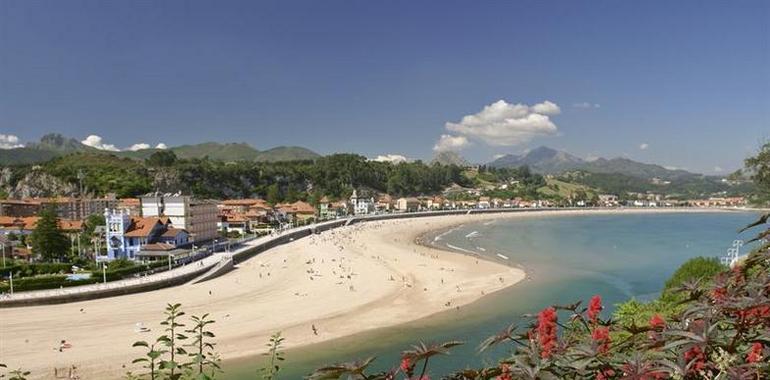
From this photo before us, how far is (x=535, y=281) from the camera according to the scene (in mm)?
37688

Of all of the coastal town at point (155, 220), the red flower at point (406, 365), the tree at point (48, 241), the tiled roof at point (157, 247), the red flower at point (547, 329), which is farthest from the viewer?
the coastal town at point (155, 220)

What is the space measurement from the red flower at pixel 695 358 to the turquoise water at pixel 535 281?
2.66 m

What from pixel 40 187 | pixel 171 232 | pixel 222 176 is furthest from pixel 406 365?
pixel 222 176

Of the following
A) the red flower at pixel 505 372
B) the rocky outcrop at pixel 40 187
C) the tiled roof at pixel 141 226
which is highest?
Result: the rocky outcrop at pixel 40 187

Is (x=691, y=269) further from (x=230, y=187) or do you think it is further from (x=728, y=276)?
(x=230, y=187)

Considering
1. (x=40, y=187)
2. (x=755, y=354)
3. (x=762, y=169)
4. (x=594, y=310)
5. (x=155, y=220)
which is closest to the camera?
(x=755, y=354)

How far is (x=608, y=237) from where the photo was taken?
76562 mm

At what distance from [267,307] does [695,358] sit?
28.1 m

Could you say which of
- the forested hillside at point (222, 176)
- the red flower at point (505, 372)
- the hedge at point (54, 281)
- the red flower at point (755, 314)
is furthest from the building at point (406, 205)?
the red flower at point (505, 372)

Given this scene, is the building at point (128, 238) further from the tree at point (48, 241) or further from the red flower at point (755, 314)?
the red flower at point (755, 314)

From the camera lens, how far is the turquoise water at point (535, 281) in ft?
67.8

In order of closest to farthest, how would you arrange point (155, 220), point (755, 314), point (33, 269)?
Result: point (755, 314), point (33, 269), point (155, 220)

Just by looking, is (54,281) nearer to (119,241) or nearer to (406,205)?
(119,241)

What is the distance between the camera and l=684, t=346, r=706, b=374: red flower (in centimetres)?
261
